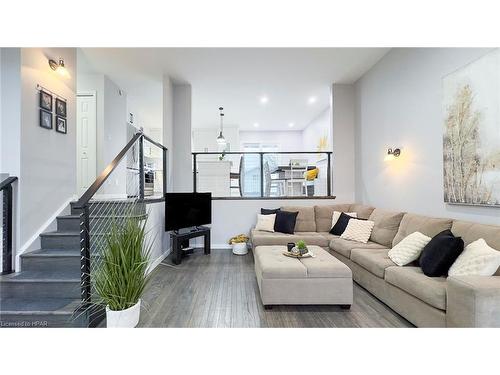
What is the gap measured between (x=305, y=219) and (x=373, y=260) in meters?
2.07

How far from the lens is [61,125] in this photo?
3.60m

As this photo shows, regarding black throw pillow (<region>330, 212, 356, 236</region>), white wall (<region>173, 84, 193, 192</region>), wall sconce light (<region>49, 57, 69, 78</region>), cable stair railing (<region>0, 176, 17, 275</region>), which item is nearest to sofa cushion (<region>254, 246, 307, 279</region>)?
black throw pillow (<region>330, 212, 356, 236</region>)

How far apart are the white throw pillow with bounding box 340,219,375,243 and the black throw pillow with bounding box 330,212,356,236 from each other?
0.76 feet

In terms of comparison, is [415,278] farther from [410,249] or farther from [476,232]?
[476,232]

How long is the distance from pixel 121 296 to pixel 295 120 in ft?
25.3

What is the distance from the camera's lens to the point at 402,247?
9.06 ft

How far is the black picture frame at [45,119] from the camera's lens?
3223 mm

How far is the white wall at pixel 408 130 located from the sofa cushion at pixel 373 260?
898 mm

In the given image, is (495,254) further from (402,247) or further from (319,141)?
(319,141)

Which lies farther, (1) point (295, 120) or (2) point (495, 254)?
(1) point (295, 120)

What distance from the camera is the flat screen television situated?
169 inches

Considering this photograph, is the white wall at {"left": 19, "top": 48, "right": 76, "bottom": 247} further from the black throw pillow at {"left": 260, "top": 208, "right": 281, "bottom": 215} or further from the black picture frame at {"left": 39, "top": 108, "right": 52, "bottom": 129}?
the black throw pillow at {"left": 260, "top": 208, "right": 281, "bottom": 215}
